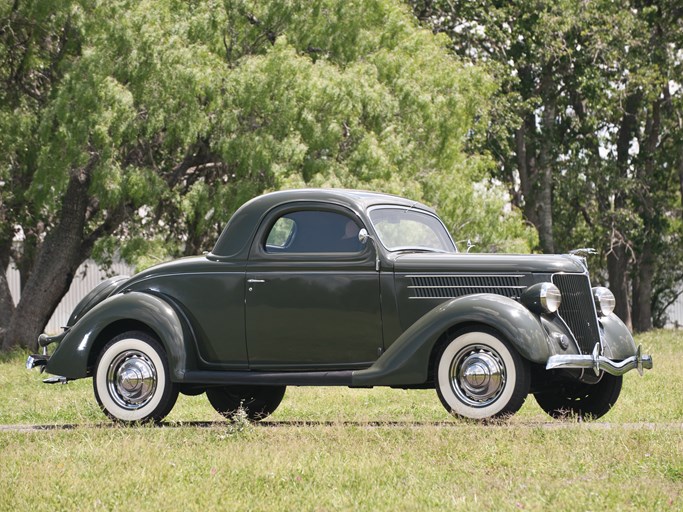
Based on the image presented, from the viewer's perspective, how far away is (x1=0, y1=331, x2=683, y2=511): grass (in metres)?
6.39

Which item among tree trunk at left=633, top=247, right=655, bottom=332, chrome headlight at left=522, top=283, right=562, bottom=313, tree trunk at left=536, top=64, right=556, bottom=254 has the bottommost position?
chrome headlight at left=522, top=283, right=562, bottom=313

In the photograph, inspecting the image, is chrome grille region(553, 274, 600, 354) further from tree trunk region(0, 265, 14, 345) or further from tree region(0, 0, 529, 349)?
tree trunk region(0, 265, 14, 345)

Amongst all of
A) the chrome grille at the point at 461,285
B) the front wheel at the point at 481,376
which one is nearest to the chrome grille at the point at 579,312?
the chrome grille at the point at 461,285

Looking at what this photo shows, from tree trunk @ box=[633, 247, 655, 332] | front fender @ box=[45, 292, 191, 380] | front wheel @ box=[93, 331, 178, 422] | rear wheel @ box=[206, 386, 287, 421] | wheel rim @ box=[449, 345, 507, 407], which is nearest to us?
wheel rim @ box=[449, 345, 507, 407]

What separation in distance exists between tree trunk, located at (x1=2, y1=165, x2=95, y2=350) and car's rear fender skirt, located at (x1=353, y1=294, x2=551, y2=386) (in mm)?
14459

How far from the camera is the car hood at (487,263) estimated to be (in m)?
9.48

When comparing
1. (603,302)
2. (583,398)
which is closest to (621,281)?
(583,398)

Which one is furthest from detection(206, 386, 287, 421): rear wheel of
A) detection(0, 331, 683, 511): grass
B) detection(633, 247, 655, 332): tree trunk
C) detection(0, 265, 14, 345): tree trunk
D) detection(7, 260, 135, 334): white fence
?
detection(7, 260, 135, 334): white fence

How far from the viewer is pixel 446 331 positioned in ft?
30.6

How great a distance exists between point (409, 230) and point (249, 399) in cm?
246

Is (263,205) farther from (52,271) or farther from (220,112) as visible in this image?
(52,271)

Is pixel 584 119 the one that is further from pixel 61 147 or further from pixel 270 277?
pixel 270 277

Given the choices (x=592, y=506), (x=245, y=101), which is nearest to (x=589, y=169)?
(x=245, y=101)

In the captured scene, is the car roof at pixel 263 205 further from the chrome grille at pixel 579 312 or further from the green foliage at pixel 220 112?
the green foliage at pixel 220 112
